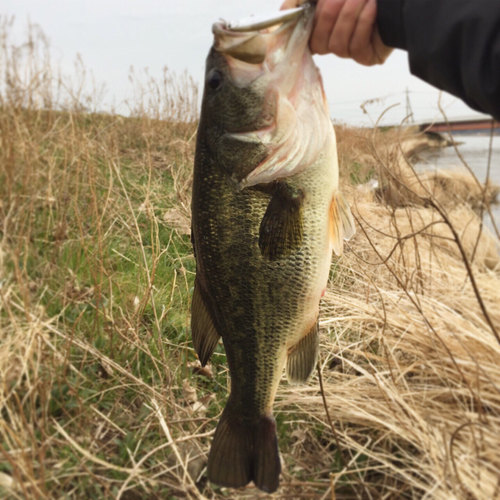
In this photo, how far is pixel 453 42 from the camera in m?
1.15

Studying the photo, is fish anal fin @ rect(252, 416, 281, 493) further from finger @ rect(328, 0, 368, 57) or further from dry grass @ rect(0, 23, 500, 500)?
finger @ rect(328, 0, 368, 57)

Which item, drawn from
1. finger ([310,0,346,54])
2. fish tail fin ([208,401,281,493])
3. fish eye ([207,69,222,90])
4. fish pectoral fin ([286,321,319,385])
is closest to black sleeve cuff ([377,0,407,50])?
finger ([310,0,346,54])

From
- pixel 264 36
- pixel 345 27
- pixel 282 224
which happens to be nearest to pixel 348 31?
pixel 345 27

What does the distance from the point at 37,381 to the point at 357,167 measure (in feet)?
31.3

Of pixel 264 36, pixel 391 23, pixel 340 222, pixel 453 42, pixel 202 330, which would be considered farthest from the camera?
pixel 202 330

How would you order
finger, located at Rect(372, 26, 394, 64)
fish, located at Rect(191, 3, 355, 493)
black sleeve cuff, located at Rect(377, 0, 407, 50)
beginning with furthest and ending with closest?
1. fish, located at Rect(191, 3, 355, 493)
2. finger, located at Rect(372, 26, 394, 64)
3. black sleeve cuff, located at Rect(377, 0, 407, 50)

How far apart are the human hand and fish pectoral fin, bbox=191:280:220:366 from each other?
1.00 meters

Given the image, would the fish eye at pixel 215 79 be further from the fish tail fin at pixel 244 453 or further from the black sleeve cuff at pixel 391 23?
the fish tail fin at pixel 244 453

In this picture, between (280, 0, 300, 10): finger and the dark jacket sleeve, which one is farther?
(280, 0, 300, 10): finger

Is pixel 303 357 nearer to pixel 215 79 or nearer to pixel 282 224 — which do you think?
pixel 282 224

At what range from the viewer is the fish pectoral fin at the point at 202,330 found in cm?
182

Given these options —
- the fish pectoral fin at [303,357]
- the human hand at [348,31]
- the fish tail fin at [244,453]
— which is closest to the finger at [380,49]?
the human hand at [348,31]

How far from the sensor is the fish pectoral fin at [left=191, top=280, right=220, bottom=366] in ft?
5.98

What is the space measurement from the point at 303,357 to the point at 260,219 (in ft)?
2.02
